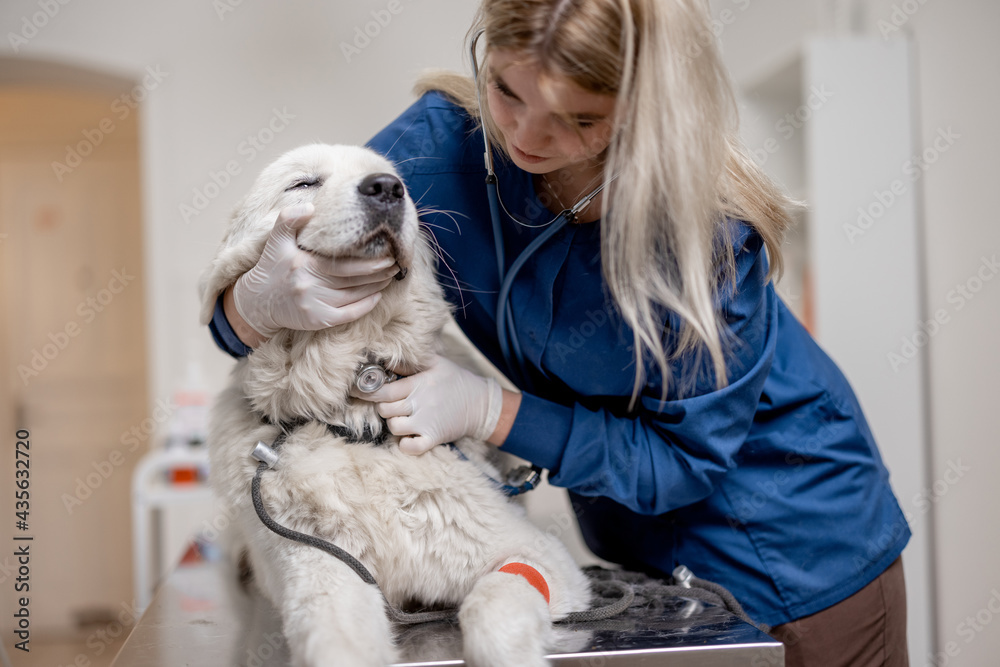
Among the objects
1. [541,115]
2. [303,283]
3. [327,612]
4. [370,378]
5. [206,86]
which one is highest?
[206,86]

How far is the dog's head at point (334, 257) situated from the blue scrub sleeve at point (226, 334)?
18 millimetres

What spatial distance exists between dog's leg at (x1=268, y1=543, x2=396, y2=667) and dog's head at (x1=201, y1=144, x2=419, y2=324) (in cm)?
A: 48

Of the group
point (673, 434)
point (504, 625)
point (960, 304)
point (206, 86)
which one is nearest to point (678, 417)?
point (673, 434)

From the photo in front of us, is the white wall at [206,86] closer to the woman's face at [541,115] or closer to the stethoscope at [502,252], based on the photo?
the stethoscope at [502,252]

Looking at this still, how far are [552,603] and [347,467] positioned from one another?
388 millimetres

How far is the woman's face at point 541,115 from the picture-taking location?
1.00m

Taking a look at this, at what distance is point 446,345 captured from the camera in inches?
52.4

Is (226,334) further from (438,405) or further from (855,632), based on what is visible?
(855,632)

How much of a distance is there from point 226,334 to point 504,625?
71 centimetres

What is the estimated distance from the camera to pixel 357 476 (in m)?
1.09

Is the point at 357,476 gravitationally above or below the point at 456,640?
above

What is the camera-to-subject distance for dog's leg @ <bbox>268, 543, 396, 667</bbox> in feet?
2.82

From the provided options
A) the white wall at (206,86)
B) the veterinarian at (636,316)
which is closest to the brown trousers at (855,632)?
the veterinarian at (636,316)

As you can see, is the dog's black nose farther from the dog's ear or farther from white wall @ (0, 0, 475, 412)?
white wall @ (0, 0, 475, 412)
